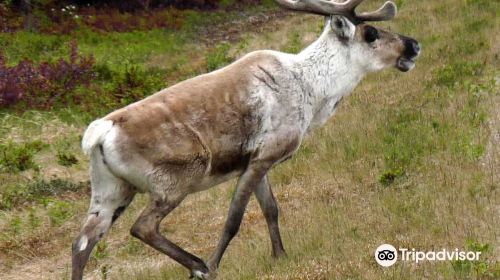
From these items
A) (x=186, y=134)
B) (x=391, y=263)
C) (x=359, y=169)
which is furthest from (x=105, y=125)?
(x=359, y=169)

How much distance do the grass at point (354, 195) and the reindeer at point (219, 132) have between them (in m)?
0.79

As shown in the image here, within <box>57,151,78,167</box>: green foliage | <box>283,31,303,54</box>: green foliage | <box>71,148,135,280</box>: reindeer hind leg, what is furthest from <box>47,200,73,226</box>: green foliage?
<box>283,31,303,54</box>: green foliage

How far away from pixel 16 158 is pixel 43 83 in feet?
16.3

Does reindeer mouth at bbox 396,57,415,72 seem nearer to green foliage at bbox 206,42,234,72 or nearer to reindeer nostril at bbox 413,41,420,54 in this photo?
reindeer nostril at bbox 413,41,420,54

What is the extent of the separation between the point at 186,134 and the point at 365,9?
17.5 m

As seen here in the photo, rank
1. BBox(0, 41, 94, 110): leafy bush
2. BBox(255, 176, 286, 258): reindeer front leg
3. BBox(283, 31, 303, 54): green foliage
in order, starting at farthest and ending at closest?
BBox(283, 31, 303, 54): green foliage, BBox(0, 41, 94, 110): leafy bush, BBox(255, 176, 286, 258): reindeer front leg

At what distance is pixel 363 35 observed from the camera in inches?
273

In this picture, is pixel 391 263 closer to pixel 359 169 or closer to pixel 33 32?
pixel 359 169

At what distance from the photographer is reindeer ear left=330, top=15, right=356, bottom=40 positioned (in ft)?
22.0

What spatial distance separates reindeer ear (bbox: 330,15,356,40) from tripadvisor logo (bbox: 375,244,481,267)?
6.74 ft

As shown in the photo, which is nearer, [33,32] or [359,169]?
[359,169]

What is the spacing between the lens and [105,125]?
223 inches

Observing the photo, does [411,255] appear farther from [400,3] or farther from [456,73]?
[400,3]

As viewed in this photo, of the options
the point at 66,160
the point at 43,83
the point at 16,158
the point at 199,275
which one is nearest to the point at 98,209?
the point at 199,275
